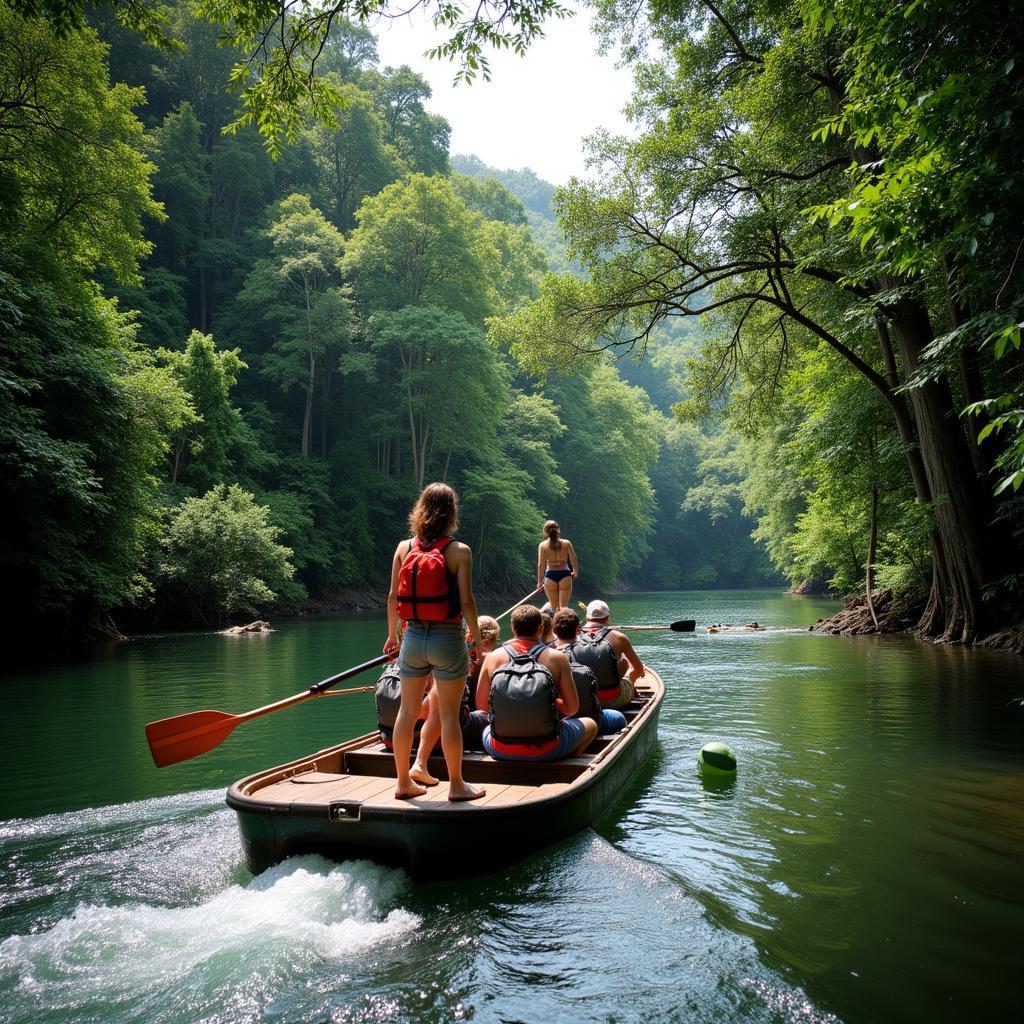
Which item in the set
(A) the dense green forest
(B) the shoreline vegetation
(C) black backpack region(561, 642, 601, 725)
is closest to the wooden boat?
(C) black backpack region(561, 642, 601, 725)

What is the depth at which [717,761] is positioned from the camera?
251 inches

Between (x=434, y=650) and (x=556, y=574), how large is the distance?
6047 mm

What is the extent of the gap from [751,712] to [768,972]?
6089mm

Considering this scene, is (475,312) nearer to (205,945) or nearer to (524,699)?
(524,699)

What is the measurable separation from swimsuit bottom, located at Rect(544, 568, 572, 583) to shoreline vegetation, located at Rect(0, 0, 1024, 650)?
4806 mm

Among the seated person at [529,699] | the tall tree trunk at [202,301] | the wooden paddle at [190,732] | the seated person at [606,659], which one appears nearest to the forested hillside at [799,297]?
the seated person at [606,659]

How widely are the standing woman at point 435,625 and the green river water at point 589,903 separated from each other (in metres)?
0.64

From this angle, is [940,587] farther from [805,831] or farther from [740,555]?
[740,555]

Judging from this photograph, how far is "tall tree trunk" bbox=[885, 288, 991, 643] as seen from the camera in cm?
1213

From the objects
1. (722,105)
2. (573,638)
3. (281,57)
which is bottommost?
(573,638)

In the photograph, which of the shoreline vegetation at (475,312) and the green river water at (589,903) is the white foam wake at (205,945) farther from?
the shoreline vegetation at (475,312)

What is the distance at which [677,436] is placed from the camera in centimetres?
7069

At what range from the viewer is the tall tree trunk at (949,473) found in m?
12.1

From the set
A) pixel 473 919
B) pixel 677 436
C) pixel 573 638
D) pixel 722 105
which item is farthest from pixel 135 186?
pixel 677 436
